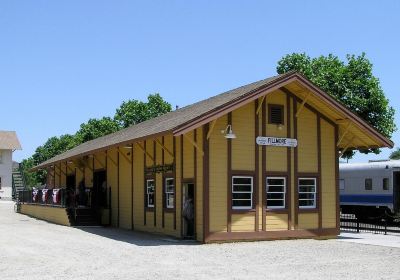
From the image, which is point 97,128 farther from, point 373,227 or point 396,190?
point 373,227

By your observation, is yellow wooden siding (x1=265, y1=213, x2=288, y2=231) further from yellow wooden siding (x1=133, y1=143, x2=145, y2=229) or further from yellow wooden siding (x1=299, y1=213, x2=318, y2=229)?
yellow wooden siding (x1=133, y1=143, x2=145, y2=229)

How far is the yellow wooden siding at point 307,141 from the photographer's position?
18984 millimetres

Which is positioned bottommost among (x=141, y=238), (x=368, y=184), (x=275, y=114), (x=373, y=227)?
(x=373, y=227)

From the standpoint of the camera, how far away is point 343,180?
104ft

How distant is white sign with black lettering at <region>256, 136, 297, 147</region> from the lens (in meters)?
18.2

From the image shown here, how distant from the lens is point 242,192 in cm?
1777

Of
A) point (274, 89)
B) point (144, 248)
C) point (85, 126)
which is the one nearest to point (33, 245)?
point (144, 248)

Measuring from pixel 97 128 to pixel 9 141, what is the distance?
9.32 metres

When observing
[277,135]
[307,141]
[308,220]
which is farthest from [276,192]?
[307,141]

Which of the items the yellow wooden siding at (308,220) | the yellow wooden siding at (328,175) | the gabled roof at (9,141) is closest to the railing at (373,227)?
the yellow wooden siding at (328,175)

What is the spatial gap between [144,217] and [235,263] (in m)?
8.93

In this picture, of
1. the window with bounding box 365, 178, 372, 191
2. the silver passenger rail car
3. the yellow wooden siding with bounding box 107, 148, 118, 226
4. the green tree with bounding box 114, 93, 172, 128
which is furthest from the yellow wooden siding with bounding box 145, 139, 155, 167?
the green tree with bounding box 114, 93, 172, 128

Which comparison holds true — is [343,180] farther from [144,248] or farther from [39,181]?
[39,181]

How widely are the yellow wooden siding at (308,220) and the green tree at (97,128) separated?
124ft
